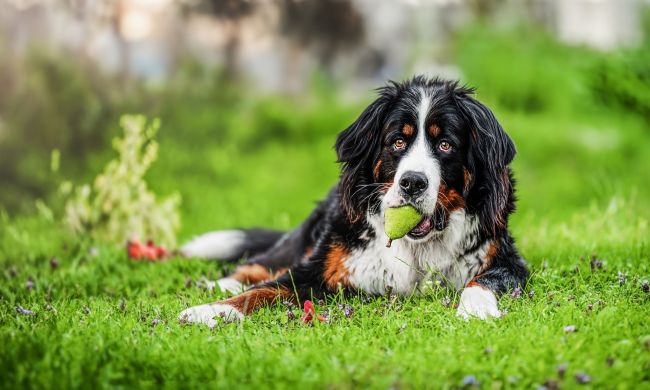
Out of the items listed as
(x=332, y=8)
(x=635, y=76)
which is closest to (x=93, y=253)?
(x=635, y=76)

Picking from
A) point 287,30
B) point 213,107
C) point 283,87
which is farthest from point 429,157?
point 287,30

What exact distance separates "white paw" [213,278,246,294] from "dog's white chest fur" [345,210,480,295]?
0.96 meters

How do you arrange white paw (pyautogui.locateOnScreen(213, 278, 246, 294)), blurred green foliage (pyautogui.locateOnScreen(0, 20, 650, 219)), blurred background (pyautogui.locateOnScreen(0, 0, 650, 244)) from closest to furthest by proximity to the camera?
white paw (pyautogui.locateOnScreen(213, 278, 246, 294)) → blurred green foliage (pyautogui.locateOnScreen(0, 20, 650, 219)) → blurred background (pyautogui.locateOnScreen(0, 0, 650, 244))

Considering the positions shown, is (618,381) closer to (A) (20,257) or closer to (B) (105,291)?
(B) (105,291)

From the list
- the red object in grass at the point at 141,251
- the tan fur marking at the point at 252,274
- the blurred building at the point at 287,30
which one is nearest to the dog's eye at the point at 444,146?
the tan fur marking at the point at 252,274

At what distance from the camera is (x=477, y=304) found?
387cm

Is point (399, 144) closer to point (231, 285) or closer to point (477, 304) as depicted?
point (477, 304)

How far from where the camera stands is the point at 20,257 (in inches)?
245

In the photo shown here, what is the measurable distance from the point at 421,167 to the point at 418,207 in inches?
8.8

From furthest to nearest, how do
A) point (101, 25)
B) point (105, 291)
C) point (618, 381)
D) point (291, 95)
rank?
point (291, 95)
point (101, 25)
point (105, 291)
point (618, 381)

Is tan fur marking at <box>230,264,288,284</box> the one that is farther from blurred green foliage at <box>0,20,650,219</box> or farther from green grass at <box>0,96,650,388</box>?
blurred green foliage at <box>0,20,650,219</box>


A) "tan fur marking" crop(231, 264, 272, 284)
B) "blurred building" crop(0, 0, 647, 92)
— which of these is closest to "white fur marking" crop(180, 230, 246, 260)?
"tan fur marking" crop(231, 264, 272, 284)

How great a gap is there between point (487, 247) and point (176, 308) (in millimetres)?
1878

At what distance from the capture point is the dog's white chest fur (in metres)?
4.37
